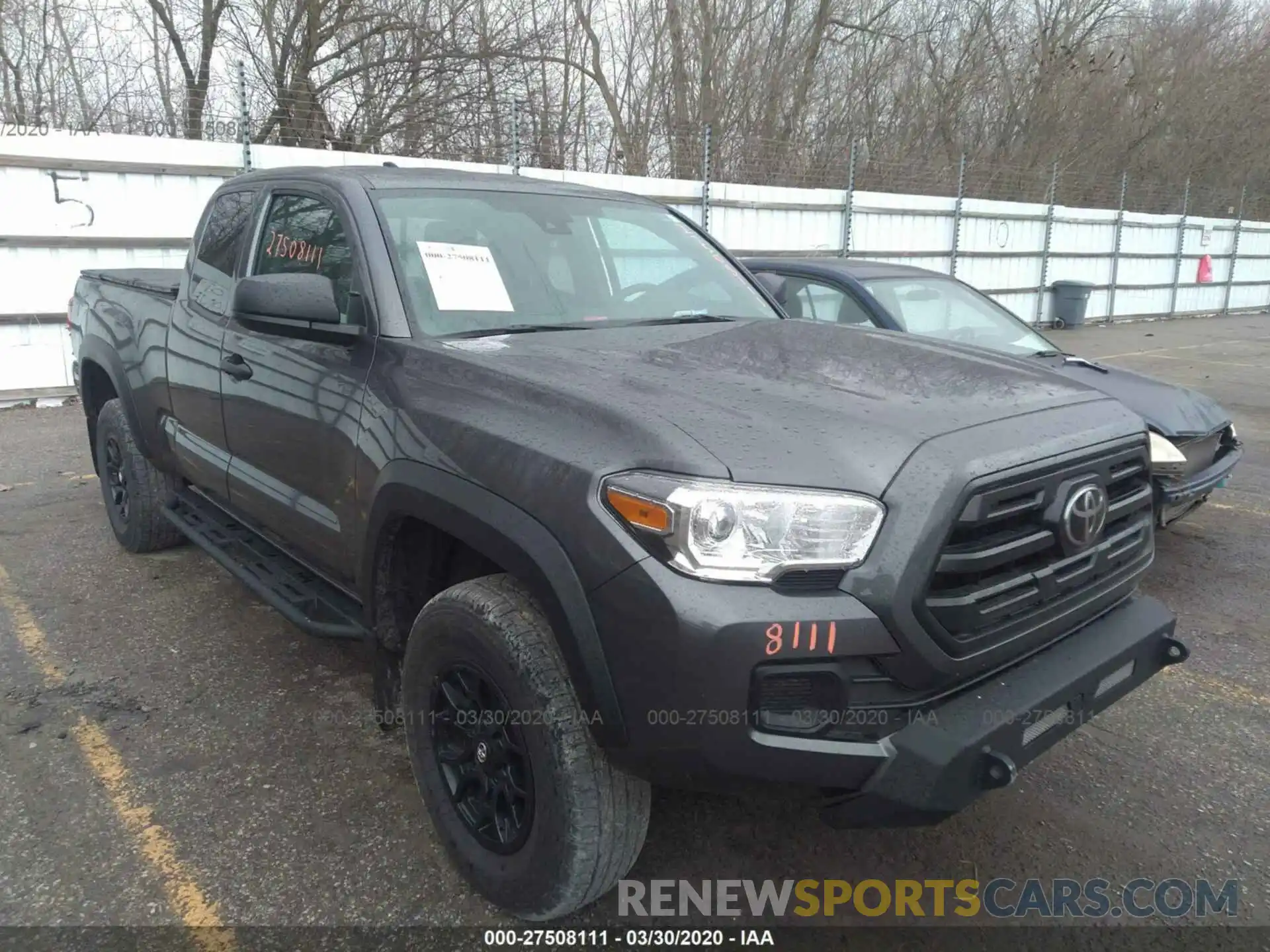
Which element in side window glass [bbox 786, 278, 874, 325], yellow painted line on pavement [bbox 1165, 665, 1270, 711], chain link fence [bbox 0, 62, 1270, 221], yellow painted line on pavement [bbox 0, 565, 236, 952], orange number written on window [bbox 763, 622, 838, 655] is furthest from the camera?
chain link fence [bbox 0, 62, 1270, 221]

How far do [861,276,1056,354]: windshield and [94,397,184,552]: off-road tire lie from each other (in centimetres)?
418

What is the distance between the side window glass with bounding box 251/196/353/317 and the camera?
9.54ft

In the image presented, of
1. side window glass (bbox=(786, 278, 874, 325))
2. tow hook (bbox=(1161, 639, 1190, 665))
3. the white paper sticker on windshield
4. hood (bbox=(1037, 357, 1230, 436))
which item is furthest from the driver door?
hood (bbox=(1037, 357, 1230, 436))

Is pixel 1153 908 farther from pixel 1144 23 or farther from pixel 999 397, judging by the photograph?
pixel 1144 23

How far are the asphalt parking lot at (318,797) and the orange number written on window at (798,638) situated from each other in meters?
1.04

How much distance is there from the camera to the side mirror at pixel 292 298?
261cm

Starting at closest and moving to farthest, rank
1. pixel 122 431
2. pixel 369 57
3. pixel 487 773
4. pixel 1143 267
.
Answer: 1. pixel 487 773
2. pixel 122 431
3. pixel 369 57
4. pixel 1143 267

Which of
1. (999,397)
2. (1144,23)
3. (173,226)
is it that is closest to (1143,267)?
(1144,23)

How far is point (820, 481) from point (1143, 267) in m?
21.3

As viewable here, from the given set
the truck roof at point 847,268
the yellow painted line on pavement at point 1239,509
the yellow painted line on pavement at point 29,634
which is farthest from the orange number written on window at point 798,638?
the yellow painted line on pavement at point 1239,509

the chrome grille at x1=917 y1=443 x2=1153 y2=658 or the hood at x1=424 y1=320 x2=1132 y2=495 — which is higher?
the hood at x1=424 y1=320 x2=1132 y2=495

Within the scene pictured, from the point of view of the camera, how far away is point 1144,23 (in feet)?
81.9

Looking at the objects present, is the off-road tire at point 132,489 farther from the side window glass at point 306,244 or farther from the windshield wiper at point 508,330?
the windshield wiper at point 508,330

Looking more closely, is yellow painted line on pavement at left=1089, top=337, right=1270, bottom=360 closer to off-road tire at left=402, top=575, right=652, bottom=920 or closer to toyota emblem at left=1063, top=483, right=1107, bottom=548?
toyota emblem at left=1063, top=483, right=1107, bottom=548
